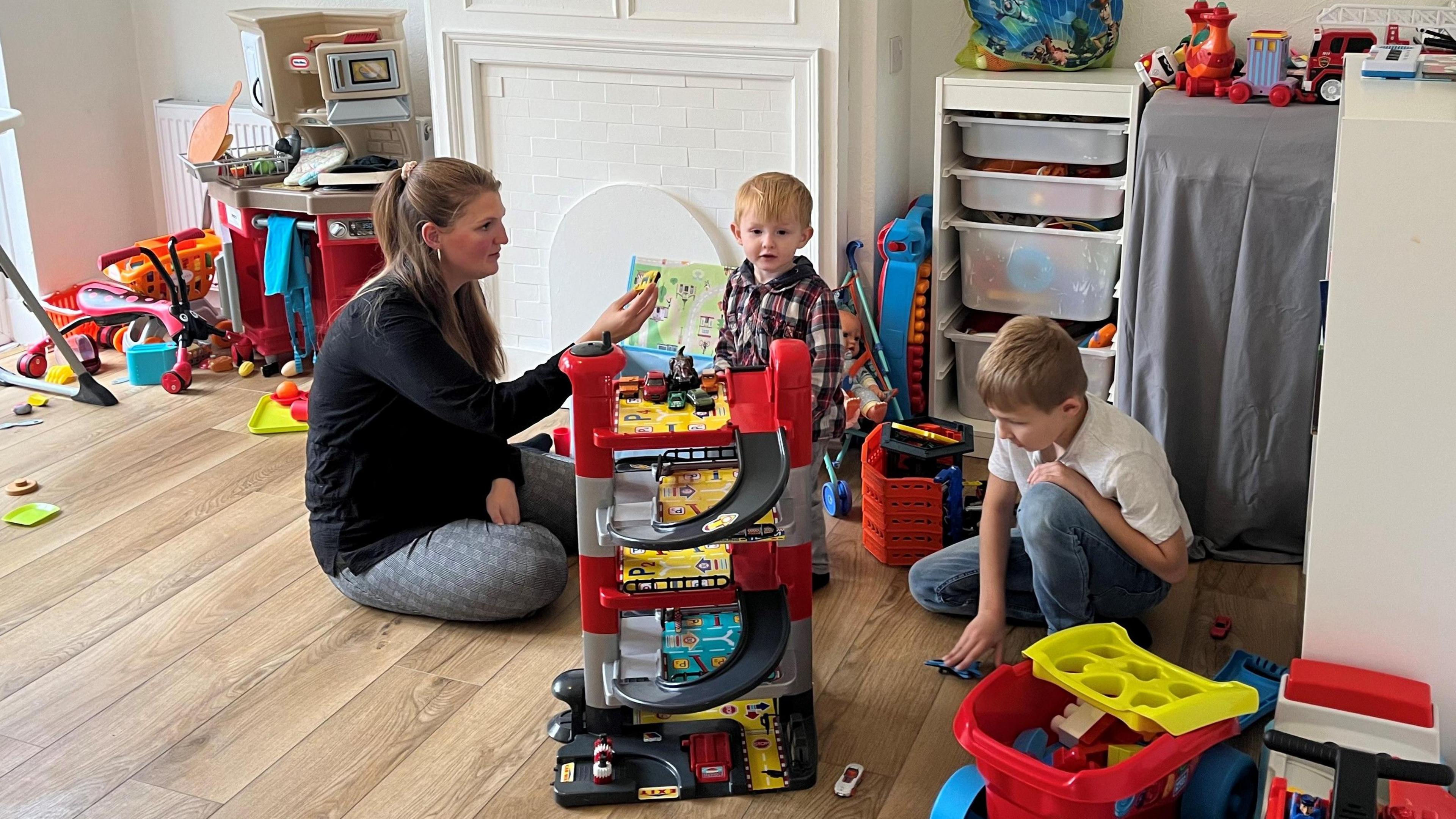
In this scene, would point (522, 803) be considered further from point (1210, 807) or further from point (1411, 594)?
point (1411, 594)

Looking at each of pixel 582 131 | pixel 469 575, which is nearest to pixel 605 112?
pixel 582 131

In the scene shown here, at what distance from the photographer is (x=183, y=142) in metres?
4.45

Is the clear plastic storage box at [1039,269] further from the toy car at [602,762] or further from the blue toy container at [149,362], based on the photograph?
the blue toy container at [149,362]

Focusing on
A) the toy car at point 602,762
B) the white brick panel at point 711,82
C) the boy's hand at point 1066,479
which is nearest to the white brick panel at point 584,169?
the white brick panel at point 711,82

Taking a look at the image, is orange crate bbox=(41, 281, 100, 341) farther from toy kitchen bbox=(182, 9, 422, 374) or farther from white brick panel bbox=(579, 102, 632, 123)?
white brick panel bbox=(579, 102, 632, 123)

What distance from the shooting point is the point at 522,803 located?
2029 millimetres

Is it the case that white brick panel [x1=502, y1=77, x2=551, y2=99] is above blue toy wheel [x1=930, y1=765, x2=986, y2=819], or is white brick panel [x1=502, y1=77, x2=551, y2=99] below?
above

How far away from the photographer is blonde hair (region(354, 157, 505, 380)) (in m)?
2.41

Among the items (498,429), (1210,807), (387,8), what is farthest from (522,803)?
(387,8)

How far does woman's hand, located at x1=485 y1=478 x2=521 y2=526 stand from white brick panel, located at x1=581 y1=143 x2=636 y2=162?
112 cm

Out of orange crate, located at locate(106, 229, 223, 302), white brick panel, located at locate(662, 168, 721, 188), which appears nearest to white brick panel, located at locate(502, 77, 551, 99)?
white brick panel, located at locate(662, 168, 721, 188)

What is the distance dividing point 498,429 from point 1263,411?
4.94 ft

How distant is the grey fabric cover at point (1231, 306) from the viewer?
256 cm

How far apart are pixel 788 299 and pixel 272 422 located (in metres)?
Answer: 1.64
